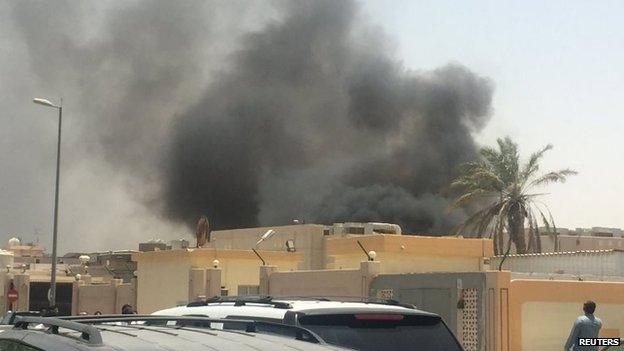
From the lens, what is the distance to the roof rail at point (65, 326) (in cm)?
408

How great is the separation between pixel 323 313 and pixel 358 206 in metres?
77.5

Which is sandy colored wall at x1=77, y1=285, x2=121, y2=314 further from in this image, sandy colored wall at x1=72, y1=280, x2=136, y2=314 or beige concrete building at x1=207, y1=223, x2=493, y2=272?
beige concrete building at x1=207, y1=223, x2=493, y2=272

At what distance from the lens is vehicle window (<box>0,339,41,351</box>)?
448 cm

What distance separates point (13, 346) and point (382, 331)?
401cm

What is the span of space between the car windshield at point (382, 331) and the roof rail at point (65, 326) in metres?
3.37

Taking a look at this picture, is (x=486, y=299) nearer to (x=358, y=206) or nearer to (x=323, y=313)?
(x=323, y=313)

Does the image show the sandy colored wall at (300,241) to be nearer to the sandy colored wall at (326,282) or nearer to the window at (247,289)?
the window at (247,289)

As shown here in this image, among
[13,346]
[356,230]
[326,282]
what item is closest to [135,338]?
[13,346]

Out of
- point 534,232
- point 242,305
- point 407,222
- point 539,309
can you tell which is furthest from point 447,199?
point 242,305

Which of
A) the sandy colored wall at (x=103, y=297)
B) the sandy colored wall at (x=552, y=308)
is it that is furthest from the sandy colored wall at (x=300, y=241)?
the sandy colored wall at (x=552, y=308)

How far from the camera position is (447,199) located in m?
88.3

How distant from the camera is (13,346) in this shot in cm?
468

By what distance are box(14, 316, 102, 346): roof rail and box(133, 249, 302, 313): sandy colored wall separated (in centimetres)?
2966

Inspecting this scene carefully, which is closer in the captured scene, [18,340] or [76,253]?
[18,340]
